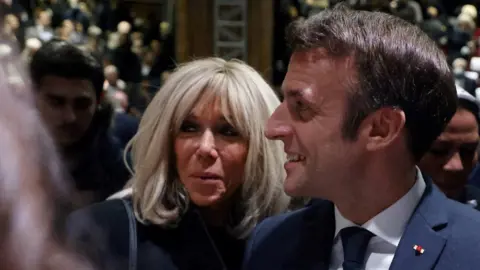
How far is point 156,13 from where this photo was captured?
1057 centimetres

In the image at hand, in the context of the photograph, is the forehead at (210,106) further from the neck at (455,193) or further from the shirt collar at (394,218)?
the neck at (455,193)

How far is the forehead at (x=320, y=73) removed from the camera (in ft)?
4.04

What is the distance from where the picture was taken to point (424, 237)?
1.18 meters

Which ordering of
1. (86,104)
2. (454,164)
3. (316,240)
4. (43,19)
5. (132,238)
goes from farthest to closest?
1. (43,19)
2. (86,104)
3. (454,164)
4. (132,238)
5. (316,240)

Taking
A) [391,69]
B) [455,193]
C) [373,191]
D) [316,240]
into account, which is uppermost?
[391,69]

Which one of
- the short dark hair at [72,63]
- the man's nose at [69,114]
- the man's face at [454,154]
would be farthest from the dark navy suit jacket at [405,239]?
the short dark hair at [72,63]

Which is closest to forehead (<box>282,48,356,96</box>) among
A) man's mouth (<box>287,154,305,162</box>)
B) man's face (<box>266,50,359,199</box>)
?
man's face (<box>266,50,359,199</box>)

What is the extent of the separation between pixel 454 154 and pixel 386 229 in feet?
2.94

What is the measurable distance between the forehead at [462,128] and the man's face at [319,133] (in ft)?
2.88

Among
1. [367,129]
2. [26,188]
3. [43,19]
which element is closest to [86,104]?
[367,129]

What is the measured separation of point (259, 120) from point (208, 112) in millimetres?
131

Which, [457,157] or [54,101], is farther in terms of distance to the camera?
[457,157]

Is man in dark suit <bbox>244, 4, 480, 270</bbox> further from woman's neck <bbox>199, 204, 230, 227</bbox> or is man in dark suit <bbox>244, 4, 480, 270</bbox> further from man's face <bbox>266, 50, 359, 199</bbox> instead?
woman's neck <bbox>199, 204, 230, 227</bbox>

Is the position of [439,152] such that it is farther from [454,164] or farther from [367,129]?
[367,129]
